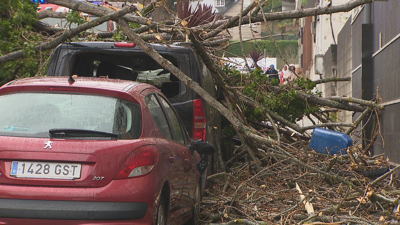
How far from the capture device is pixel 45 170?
4.14 meters

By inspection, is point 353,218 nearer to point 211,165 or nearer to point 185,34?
point 211,165

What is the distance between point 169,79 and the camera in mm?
7977

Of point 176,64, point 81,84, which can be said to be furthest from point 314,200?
point 81,84

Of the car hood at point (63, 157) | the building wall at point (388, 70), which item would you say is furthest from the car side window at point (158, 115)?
the building wall at point (388, 70)

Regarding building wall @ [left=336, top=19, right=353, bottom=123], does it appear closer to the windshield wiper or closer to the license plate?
the windshield wiper

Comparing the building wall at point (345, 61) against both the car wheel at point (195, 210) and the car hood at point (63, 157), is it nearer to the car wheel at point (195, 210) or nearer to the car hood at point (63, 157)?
the car wheel at point (195, 210)

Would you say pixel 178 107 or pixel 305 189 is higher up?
pixel 178 107

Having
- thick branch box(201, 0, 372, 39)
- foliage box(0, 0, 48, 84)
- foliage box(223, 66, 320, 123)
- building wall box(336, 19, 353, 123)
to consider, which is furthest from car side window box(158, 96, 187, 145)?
building wall box(336, 19, 353, 123)

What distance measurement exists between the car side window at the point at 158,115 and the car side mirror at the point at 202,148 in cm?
58

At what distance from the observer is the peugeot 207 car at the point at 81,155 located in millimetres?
4070

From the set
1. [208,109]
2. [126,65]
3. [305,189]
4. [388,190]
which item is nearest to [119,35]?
[126,65]

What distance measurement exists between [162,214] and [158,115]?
0.89 m

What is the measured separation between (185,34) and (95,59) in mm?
1258

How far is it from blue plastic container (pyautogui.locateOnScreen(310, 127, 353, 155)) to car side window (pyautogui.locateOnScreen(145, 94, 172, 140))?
2.46 meters
